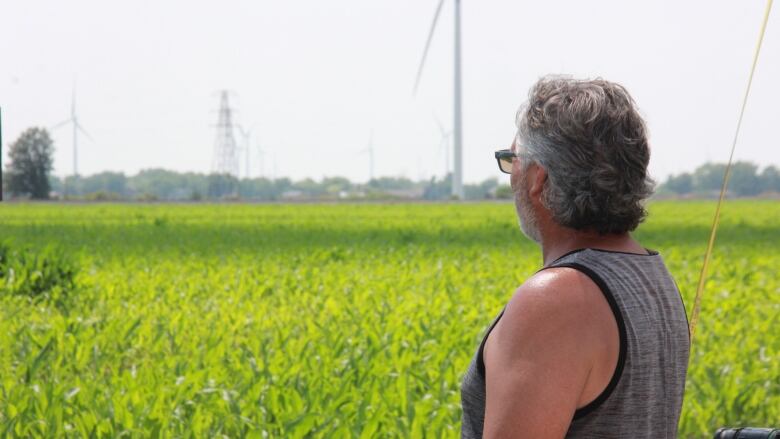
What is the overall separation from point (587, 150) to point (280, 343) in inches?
224

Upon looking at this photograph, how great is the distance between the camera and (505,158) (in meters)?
1.80

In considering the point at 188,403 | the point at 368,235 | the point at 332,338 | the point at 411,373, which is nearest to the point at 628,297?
the point at 188,403

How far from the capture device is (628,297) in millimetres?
1629

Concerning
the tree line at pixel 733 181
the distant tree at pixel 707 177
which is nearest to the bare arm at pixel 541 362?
the tree line at pixel 733 181

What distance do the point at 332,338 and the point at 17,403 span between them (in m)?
2.32

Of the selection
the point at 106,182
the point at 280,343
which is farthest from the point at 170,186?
the point at 280,343

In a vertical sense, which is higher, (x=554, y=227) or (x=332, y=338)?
(x=554, y=227)

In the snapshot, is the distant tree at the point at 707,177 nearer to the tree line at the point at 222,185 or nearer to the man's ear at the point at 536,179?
the tree line at the point at 222,185

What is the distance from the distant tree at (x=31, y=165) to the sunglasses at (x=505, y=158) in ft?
330

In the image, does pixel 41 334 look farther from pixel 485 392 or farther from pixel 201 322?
pixel 485 392

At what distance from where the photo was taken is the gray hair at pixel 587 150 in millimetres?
1634

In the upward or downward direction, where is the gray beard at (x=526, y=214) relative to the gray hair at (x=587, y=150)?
downward

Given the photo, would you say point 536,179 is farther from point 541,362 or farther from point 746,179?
point 746,179

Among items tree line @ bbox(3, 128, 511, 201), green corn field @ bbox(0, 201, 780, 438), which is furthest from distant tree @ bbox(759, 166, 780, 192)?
green corn field @ bbox(0, 201, 780, 438)
